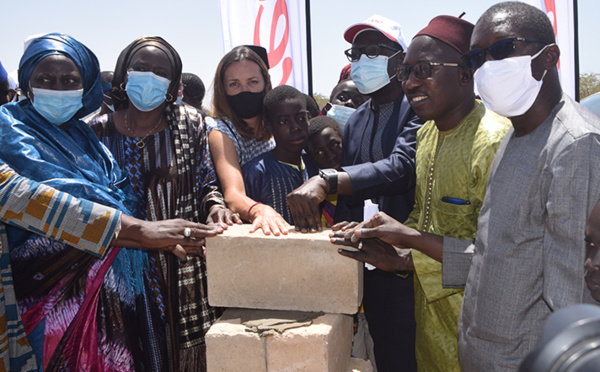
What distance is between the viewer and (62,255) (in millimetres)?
2592

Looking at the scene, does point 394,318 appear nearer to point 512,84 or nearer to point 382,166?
point 382,166

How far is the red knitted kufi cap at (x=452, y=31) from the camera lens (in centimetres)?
240

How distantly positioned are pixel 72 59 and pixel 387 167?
1.75m

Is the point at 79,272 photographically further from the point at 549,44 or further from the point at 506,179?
the point at 549,44

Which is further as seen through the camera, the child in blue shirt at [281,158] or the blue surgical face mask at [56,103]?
the child in blue shirt at [281,158]

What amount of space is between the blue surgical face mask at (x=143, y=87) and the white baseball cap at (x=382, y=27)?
1.26 metres

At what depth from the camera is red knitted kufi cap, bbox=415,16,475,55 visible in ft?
7.87

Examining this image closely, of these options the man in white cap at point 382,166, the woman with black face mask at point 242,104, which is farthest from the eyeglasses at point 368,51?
the woman with black face mask at point 242,104

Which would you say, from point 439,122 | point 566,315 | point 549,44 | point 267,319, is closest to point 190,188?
point 267,319

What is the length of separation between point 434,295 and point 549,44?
1191 millimetres

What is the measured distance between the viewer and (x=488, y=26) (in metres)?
1.91

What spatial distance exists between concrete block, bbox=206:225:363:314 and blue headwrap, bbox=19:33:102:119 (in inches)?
45.4

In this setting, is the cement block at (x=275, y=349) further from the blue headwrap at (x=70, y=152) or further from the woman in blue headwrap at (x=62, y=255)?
the blue headwrap at (x=70, y=152)

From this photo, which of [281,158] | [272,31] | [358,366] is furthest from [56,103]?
[272,31]
